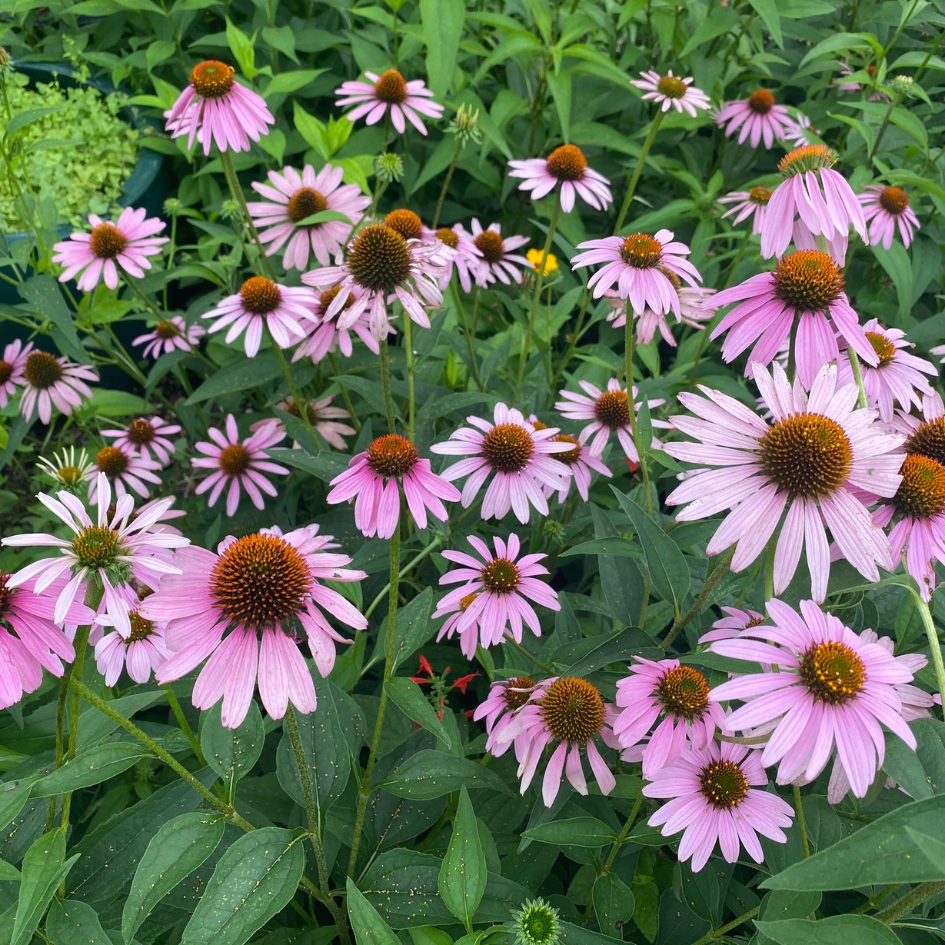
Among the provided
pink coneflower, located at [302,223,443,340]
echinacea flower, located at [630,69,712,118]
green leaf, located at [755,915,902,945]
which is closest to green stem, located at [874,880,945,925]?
green leaf, located at [755,915,902,945]

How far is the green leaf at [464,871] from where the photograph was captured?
0.80 metres

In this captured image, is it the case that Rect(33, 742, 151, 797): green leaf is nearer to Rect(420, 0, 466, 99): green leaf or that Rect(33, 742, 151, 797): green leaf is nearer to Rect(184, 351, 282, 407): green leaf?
Rect(184, 351, 282, 407): green leaf

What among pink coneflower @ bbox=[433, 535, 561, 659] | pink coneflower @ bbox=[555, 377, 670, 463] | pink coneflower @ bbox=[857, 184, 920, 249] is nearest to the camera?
pink coneflower @ bbox=[433, 535, 561, 659]

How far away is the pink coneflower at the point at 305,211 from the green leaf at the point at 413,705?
113 cm

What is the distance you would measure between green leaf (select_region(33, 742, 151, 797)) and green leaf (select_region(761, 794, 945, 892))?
2.01ft

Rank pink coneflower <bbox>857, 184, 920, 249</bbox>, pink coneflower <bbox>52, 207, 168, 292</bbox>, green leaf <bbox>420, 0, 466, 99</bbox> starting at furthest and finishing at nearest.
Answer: green leaf <bbox>420, 0, 466, 99</bbox>, pink coneflower <bbox>857, 184, 920, 249</bbox>, pink coneflower <bbox>52, 207, 168, 292</bbox>

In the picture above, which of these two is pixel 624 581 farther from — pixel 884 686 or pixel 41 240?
pixel 41 240

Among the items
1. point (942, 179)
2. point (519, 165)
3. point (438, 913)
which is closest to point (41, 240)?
point (519, 165)

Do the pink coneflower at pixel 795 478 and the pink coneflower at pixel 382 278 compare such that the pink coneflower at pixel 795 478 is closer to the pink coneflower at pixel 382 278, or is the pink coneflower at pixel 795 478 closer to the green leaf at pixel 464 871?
the green leaf at pixel 464 871

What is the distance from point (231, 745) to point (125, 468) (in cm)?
114

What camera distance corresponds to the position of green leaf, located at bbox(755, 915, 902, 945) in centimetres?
62

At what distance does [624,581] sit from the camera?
115 cm

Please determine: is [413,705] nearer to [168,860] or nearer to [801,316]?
[168,860]

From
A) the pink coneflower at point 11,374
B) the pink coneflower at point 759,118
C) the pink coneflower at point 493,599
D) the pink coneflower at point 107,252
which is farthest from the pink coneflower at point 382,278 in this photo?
the pink coneflower at point 759,118
